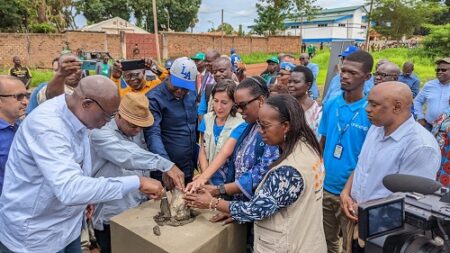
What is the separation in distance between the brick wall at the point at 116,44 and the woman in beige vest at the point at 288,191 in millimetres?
12175

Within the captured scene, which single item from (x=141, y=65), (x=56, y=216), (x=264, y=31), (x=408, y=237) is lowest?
(x=56, y=216)

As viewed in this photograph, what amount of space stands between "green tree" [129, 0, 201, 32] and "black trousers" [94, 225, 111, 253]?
36.4 metres

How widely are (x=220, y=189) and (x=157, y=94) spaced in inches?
45.7

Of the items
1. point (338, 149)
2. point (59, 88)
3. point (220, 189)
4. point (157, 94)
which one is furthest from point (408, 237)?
point (59, 88)

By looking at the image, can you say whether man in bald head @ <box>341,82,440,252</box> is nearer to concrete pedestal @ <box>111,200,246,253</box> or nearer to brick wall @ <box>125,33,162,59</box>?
concrete pedestal @ <box>111,200,246,253</box>

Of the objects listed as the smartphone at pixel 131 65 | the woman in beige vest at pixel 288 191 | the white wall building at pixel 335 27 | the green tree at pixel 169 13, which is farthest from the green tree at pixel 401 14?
the woman in beige vest at pixel 288 191

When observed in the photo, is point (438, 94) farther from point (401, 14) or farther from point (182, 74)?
point (401, 14)

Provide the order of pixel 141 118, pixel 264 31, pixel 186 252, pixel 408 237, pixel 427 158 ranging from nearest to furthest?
pixel 408 237, pixel 186 252, pixel 427 158, pixel 141 118, pixel 264 31

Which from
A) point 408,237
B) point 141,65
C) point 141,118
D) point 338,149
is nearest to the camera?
point 408,237

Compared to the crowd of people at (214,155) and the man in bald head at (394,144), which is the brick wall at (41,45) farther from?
the man in bald head at (394,144)

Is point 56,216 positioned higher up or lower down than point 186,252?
higher up

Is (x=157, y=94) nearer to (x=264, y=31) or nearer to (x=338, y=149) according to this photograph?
(x=338, y=149)

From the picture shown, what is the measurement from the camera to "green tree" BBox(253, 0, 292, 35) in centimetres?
3400

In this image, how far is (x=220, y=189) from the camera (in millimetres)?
2295
